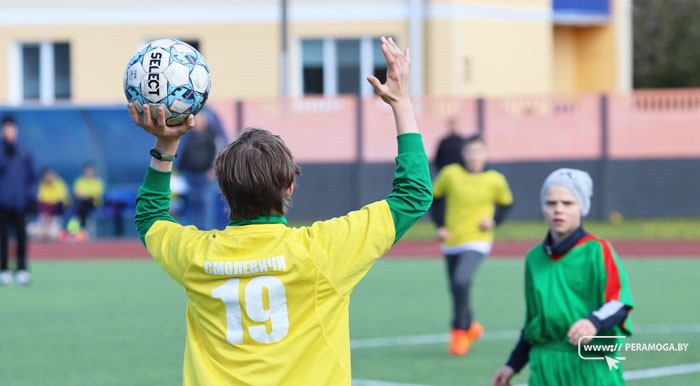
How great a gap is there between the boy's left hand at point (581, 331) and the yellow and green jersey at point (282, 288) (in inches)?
61.4

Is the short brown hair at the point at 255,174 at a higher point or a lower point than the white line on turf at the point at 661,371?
higher

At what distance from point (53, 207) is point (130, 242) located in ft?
5.94

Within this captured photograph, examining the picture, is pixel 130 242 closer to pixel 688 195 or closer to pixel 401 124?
pixel 688 195

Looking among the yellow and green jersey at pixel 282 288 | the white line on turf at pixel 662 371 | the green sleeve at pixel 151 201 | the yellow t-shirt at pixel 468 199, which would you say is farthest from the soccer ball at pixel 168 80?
the yellow t-shirt at pixel 468 199

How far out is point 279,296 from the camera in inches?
156

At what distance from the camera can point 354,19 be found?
29875 millimetres

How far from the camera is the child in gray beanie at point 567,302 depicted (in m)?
5.68

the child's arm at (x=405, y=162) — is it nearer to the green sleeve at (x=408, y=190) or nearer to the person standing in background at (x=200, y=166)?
the green sleeve at (x=408, y=190)

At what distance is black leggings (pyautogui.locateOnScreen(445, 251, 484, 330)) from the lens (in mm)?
10492

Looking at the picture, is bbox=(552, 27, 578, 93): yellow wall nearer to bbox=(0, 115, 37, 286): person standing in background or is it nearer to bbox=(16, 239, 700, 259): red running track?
bbox=(16, 239, 700, 259): red running track

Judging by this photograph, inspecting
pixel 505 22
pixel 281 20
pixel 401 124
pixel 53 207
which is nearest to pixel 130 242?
pixel 53 207

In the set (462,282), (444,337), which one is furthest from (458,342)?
(444,337)

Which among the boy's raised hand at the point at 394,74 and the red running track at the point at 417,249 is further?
the red running track at the point at 417,249

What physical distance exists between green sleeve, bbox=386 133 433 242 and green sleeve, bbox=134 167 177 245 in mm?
803
